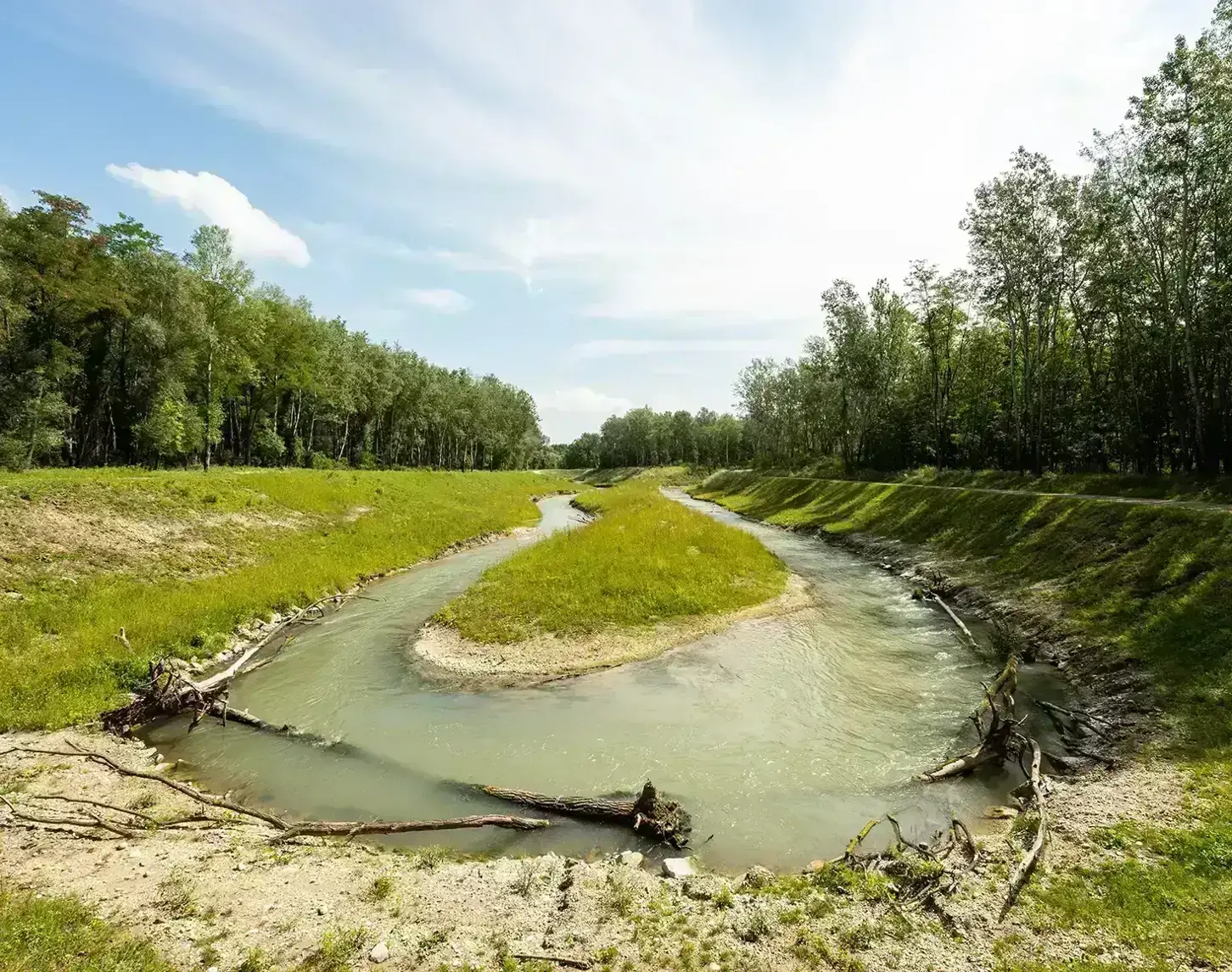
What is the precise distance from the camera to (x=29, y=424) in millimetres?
38625

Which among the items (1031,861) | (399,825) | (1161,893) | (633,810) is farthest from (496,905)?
(1161,893)

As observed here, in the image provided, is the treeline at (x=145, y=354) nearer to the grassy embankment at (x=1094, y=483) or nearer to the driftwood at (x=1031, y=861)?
the driftwood at (x=1031, y=861)

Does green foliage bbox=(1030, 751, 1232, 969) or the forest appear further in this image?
the forest

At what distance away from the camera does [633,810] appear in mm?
10570

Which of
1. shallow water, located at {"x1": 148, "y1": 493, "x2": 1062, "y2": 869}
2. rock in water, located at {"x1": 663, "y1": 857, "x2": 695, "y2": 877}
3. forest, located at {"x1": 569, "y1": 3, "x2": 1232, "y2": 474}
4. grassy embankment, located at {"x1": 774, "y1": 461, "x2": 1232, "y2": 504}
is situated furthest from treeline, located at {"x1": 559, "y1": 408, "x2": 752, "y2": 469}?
rock in water, located at {"x1": 663, "y1": 857, "x2": 695, "y2": 877}

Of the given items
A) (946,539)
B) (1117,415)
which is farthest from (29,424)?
(1117,415)

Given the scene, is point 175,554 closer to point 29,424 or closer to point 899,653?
point 29,424

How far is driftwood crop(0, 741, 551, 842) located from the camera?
9352mm

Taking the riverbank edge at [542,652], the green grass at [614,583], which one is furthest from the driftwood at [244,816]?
the green grass at [614,583]

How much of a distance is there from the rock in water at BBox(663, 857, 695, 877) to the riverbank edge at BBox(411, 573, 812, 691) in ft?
29.2

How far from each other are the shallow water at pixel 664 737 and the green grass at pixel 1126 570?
10.3ft

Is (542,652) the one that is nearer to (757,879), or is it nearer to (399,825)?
(399,825)

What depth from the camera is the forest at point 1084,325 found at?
29.3 m

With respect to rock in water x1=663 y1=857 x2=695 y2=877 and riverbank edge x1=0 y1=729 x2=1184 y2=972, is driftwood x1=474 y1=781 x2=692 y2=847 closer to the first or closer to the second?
rock in water x1=663 y1=857 x2=695 y2=877
